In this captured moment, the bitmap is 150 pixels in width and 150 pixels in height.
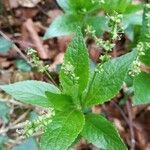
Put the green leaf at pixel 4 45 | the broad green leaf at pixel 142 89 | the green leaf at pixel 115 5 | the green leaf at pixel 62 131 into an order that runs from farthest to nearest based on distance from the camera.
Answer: the green leaf at pixel 4 45 < the green leaf at pixel 115 5 < the broad green leaf at pixel 142 89 < the green leaf at pixel 62 131

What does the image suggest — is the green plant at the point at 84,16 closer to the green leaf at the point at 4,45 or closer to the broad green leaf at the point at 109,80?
the green leaf at the point at 4,45

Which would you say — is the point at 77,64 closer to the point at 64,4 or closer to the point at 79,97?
the point at 79,97

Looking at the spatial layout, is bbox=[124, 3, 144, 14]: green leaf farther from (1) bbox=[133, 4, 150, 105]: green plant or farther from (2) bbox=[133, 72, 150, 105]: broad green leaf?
(2) bbox=[133, 72, 150, 105]: broad green leaf

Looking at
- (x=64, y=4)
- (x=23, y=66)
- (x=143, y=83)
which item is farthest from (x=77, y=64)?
(x=23, y=66)

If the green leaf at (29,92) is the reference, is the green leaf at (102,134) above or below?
below

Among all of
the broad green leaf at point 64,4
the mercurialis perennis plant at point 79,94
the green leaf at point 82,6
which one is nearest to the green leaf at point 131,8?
the green leaf at point 82,6

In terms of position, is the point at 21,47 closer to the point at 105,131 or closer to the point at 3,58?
the point at 3,58
